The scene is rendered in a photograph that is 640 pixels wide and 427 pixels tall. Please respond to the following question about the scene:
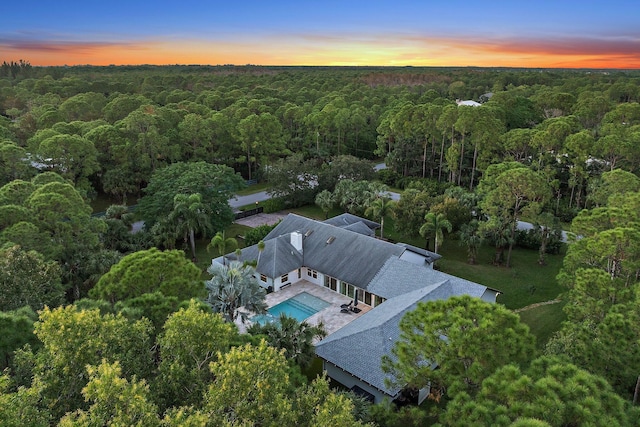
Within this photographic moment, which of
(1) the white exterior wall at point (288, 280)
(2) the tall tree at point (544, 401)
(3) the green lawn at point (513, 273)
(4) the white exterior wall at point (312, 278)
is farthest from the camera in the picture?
(4) the white exterior wall at point (312, 278)

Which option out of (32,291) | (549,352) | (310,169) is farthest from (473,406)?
(310,169)

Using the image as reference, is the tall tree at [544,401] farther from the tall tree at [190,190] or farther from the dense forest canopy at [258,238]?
the tall tree at [190,190]

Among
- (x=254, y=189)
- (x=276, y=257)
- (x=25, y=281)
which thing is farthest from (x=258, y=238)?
(x=25, y=281)

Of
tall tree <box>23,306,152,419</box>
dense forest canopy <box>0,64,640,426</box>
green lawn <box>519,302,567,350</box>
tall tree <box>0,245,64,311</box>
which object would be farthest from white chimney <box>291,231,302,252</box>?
tall tree <box>23,306,152,419</box>

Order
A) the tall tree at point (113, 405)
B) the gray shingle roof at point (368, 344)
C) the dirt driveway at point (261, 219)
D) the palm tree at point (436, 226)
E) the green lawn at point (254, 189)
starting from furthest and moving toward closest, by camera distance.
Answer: the green lawn at point (254, 189) < the dirt driveway at point (261, 219) < the palm tree at point (436, 226) < the gray shingle roof at point (368, 344) < the tall tree at point (113, 405)

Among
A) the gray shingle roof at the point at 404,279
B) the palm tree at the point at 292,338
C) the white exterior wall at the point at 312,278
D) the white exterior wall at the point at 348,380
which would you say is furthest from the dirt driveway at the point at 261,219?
the palm tree at the point at 292,338

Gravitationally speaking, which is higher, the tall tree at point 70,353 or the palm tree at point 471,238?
the tall tree at point 70,353

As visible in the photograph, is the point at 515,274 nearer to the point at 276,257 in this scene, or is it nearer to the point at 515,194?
the point at 515,194
